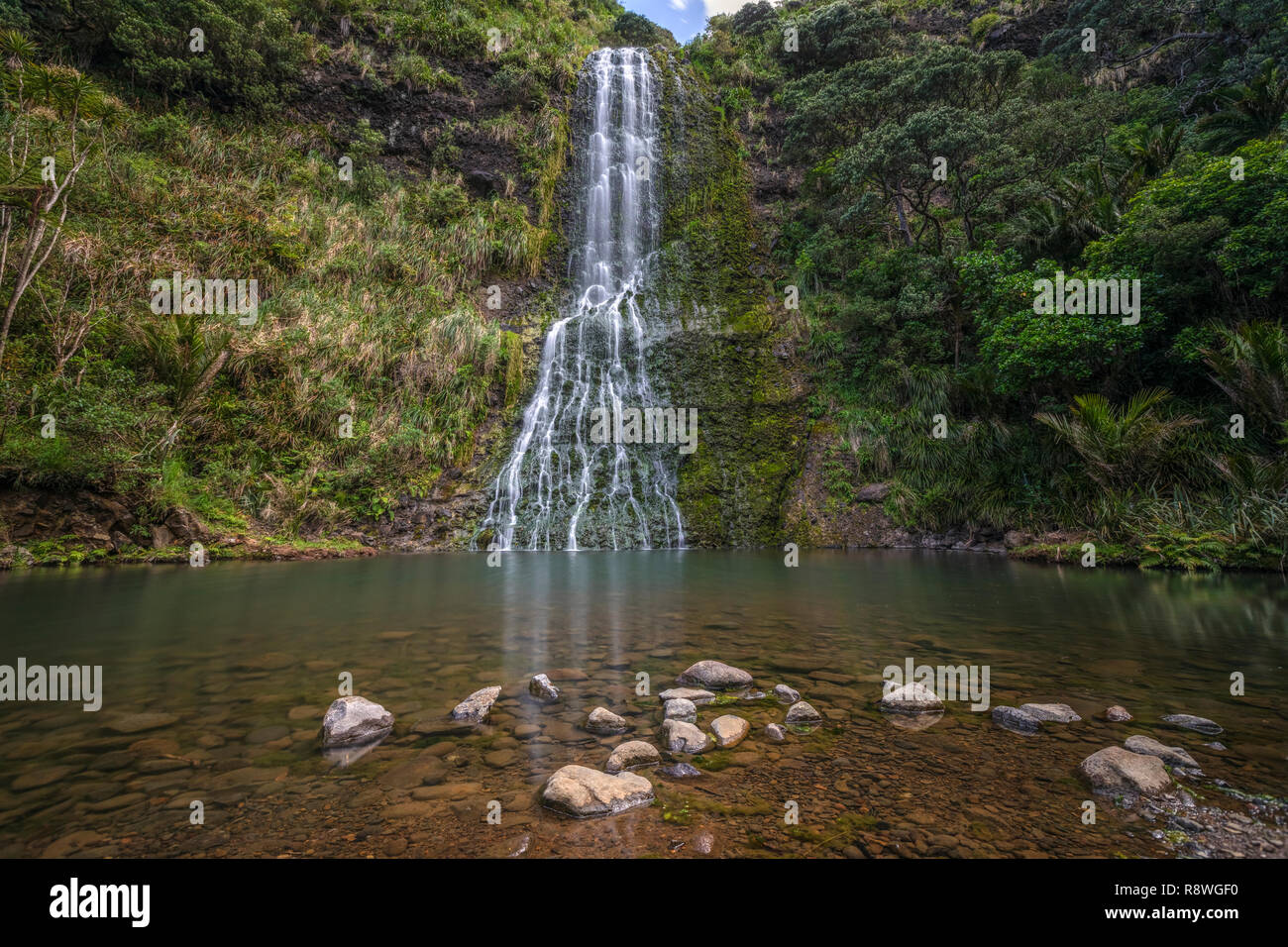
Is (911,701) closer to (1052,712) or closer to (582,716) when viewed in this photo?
(1052,712)

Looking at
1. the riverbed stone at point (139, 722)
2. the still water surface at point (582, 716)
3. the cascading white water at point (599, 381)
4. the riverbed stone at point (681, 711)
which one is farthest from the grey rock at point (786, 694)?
the cascading white water at point (599, 381)

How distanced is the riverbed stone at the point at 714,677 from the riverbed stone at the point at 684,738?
0.59m

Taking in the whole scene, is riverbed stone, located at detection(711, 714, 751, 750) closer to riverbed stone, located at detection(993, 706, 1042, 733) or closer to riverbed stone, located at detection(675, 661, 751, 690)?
riverbed stone, located at detection(675, 661, 751, 690)

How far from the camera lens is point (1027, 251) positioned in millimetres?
10719

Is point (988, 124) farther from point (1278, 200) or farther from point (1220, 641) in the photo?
point (1220, 641)

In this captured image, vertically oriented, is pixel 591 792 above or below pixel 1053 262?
below

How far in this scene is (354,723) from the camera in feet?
6.76

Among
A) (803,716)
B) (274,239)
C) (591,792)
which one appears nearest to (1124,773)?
(803,716)

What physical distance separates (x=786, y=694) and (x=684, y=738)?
0.70m

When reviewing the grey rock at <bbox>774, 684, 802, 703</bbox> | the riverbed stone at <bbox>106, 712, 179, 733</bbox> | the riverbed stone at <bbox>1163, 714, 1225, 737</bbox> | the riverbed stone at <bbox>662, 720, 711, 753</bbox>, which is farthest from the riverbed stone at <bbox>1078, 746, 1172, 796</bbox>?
the riverbed stone at <bbox>106, 712, 179, 733</bbox>

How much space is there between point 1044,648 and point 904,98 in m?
15.6

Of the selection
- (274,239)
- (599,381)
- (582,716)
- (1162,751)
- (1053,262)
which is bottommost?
(582,716)

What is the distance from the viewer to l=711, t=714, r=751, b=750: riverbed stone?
6.60 feet
